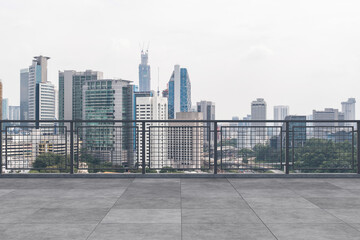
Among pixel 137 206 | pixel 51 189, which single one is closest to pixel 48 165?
pixel 51 189

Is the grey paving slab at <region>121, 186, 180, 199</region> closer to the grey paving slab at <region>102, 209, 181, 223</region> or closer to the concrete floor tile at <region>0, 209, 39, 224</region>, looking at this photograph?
the grey paving slab at <region>102, 209, 181, 223</region>

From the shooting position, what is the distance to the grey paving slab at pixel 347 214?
473 cm

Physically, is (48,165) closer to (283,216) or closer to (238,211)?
(238,211)

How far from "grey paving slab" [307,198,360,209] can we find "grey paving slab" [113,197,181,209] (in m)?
2.13

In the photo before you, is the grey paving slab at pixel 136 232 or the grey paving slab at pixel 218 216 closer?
the grey paving slab at pixel 136 232

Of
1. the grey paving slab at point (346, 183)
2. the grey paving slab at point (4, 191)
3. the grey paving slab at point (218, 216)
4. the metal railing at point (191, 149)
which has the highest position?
the metal railing at point (191, 149)

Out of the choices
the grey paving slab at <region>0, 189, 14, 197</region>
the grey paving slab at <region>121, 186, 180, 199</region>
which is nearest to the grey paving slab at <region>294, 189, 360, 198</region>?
the grey paving slab at <region>121, 186, 180, 199</region>

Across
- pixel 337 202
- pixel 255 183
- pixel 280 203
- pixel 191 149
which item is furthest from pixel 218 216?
pixel 191 149

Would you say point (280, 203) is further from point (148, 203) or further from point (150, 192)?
point (150, 192)

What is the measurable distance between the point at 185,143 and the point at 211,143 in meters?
0.62

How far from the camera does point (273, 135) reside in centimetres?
898

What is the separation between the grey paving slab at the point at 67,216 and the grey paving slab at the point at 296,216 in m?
2.09

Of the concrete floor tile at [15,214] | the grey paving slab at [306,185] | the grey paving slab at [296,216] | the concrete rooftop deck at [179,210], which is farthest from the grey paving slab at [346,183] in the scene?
the concrete floor tile at [15,214]

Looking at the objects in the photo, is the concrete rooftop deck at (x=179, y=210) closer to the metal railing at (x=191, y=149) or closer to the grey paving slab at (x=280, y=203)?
the grey paving slab at (x=280, y=203)
